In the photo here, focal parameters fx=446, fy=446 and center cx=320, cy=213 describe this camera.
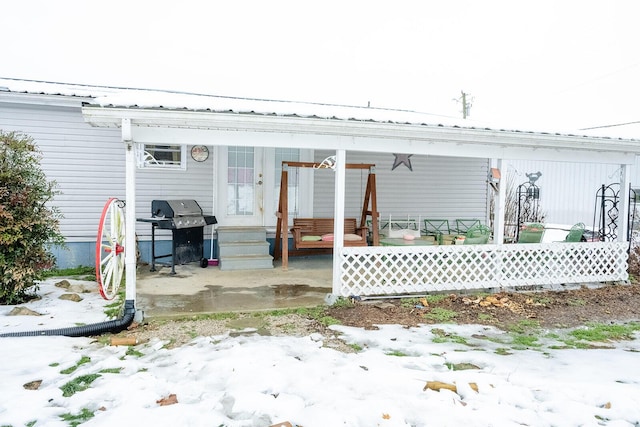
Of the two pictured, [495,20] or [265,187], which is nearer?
[265,187]

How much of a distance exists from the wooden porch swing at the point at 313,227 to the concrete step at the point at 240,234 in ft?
1.07

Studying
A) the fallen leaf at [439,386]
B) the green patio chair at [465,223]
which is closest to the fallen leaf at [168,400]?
the fallen leaf at [439,386]

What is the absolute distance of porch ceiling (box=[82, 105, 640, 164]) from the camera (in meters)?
5.12

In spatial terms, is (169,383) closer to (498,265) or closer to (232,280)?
(232,280)

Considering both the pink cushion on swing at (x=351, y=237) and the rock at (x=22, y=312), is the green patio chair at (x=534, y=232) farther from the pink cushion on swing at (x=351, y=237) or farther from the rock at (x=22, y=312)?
the rock at (x=22, y=312)

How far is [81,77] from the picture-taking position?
78.5 feet

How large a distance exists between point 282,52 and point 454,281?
22214 millimetres

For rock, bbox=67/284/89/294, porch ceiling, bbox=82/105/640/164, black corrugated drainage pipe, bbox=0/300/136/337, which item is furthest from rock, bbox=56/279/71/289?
porch ceiling, bbox=82/105/640/164

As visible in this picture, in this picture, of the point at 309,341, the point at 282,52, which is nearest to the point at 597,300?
the point at 309,341

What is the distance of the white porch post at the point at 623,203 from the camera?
24.1 feet

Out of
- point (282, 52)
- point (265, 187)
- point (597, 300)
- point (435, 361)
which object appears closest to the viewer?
point (435, 361)

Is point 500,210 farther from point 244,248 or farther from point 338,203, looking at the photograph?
point 244,248

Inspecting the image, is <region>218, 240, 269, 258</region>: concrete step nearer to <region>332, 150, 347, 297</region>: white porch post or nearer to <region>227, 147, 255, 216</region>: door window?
<region>227, 147, 255, 216</region>: door window

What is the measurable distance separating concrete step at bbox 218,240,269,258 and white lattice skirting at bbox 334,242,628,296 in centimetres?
191
